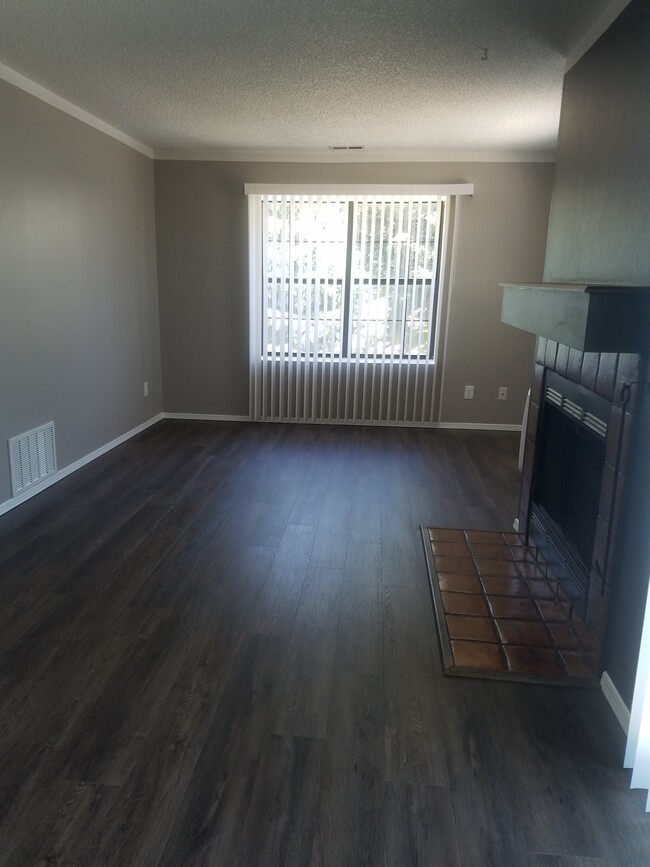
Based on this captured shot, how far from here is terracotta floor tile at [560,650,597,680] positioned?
7.18ft

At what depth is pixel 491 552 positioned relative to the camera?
3152 millimetres

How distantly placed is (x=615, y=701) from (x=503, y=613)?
618mm

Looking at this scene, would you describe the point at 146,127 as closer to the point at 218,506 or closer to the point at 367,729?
the point at 218,506

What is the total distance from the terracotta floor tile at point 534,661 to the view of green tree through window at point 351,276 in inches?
139

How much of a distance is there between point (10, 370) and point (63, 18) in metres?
1.82

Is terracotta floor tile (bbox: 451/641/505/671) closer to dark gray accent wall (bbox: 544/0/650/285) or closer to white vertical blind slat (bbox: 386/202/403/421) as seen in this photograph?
dark gray accent wall (bbox: 544/0/650/285)

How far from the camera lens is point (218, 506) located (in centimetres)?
372

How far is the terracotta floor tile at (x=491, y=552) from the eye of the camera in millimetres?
3098

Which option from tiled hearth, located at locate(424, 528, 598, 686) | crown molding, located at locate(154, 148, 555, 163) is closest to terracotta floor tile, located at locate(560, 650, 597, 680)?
tiled hearth, located at locate(424, 528, 598, 686)

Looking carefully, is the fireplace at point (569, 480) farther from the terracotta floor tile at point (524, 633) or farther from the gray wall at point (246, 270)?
the gray wall at point (246, 270)

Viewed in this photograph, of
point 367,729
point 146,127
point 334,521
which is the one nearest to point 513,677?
point 367,729

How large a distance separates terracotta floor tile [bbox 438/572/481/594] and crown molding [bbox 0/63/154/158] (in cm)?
350

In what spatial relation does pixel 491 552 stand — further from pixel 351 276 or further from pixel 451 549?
pixel 351 276

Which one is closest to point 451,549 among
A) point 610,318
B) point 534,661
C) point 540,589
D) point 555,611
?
point 540,589
